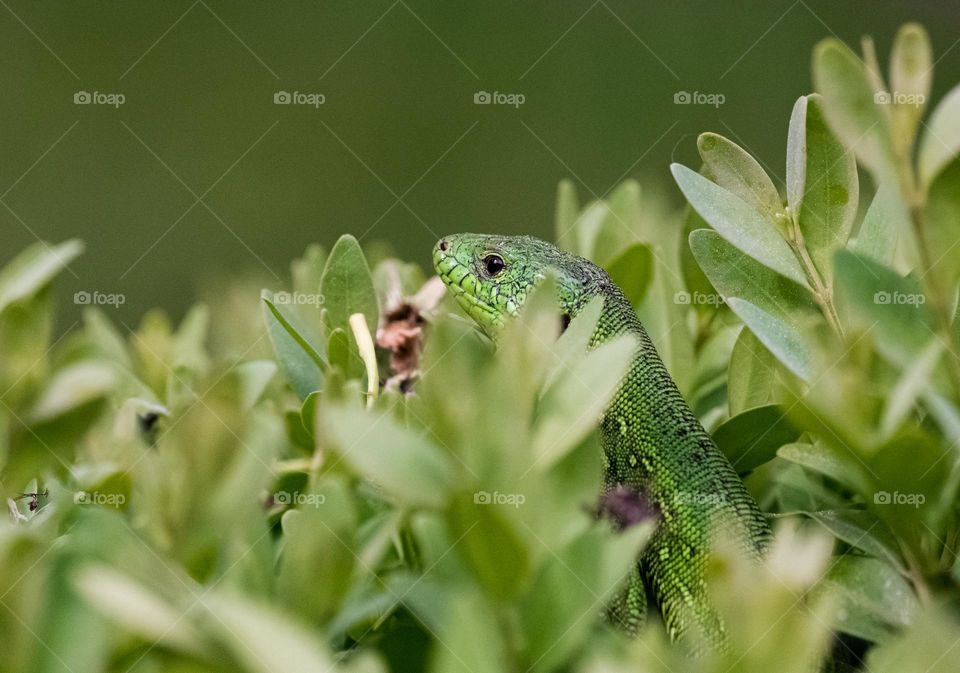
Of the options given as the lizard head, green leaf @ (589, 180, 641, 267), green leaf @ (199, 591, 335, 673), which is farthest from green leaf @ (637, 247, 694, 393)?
green leaf @ (199, 591, 335, 673)

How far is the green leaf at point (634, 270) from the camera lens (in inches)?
63.8

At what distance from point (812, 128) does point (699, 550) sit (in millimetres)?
628

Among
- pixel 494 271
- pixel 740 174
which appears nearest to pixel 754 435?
pixel 740 174

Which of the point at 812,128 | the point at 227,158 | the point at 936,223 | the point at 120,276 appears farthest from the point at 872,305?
the point at 227,158

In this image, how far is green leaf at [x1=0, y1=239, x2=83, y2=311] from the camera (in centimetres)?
104

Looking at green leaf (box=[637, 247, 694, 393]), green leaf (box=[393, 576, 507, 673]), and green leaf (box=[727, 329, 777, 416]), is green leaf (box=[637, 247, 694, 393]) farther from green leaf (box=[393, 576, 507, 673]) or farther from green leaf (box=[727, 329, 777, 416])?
green leaf (box=[393, 576, 507, 673])

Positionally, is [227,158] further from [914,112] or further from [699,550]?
[914,112]

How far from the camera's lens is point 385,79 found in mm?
7574

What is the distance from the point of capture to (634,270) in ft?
5.47

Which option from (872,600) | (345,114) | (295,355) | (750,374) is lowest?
(872,600)

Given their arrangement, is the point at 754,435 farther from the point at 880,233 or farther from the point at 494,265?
the point at 494,265

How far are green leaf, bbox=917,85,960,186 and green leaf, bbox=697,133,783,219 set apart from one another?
34cm

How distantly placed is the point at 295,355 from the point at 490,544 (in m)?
0.77

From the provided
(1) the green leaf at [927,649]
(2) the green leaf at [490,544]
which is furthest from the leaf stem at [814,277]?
(2) the green leaf at [490,544]
